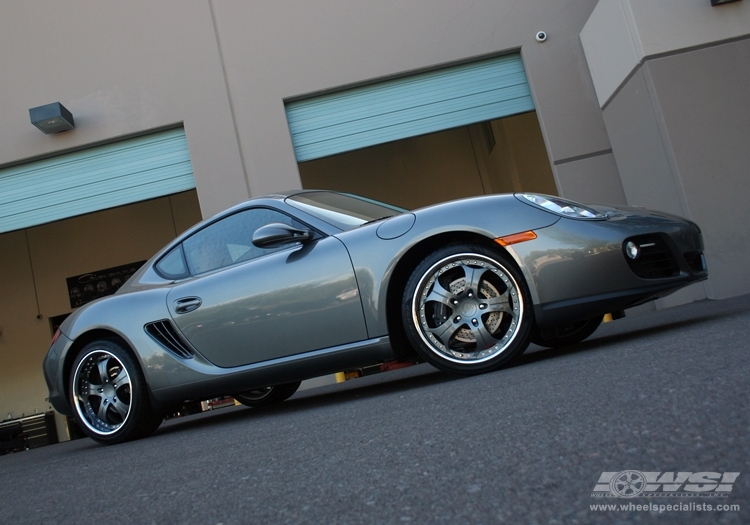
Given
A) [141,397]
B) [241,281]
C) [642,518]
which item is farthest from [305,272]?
[642,518]

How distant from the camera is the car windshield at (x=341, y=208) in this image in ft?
13.7

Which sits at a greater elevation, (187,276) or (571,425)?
(187,276)

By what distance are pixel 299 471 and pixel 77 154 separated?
24.6ft

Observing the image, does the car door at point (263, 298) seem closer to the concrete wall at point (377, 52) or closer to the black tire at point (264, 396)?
the black tire at point (264, 396)

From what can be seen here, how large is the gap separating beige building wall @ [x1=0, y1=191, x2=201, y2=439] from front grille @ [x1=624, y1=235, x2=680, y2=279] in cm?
1140

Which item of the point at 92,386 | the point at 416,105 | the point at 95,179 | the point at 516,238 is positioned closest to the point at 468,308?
the point at 516,238

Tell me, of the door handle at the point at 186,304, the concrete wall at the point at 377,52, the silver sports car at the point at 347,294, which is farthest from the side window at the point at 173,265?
the concrete wall at the point at 377,52

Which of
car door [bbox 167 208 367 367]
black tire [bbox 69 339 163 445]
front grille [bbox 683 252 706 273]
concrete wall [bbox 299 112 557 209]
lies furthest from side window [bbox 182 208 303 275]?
concrete wall [bbox 299 112 557 209]

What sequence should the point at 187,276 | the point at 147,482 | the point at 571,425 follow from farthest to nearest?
1. the point at 187,276
2. the point at 147,482
3. the point at 571,425

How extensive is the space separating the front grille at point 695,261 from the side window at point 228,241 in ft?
7.04

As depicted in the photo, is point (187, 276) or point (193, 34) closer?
point (187, 276)

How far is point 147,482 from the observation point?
8.45 ft

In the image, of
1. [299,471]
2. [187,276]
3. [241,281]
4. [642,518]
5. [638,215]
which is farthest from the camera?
[187,276]

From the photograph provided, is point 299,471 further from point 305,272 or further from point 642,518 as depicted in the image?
point 305,272
